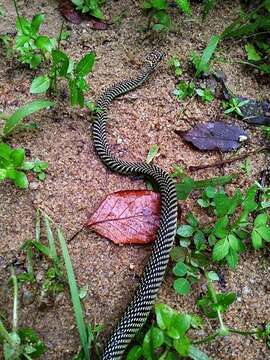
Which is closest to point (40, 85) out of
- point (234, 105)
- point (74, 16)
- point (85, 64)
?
point (85, 64)

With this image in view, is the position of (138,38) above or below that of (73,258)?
above

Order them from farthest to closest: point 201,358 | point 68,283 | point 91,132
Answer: point 91,132 < point 68,283 < point 201,358

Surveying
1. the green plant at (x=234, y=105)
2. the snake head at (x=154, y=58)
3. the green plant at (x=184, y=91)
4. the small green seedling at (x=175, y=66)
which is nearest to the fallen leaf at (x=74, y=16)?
the snake head at (x=154, y=58)

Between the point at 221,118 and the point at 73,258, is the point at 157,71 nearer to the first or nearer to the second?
the point at 221,118

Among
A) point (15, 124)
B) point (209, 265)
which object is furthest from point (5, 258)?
point (209, 265)

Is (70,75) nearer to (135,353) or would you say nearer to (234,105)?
(234,105)

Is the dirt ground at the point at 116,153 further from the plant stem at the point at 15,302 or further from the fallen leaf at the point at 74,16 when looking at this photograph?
the plant stem at the point at 15,302
